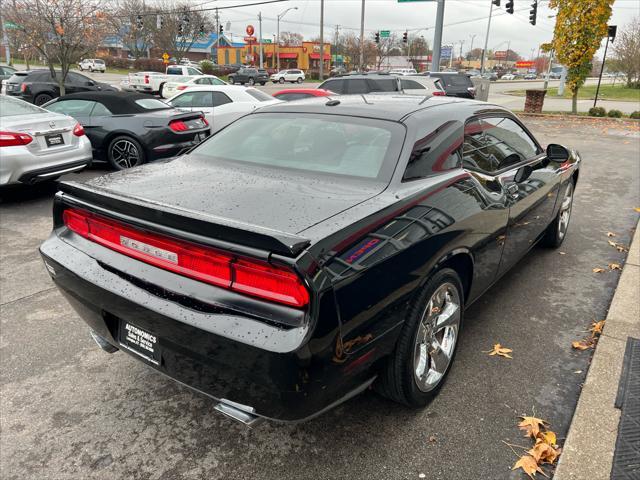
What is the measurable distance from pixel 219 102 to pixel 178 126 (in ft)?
9.71

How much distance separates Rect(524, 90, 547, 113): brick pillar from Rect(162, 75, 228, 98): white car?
1241 cm

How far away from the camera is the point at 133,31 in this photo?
5716 cm

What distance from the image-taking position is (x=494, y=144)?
3.49m

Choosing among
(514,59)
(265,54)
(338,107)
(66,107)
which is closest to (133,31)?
(265,54)

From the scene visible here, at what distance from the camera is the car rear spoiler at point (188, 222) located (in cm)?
179

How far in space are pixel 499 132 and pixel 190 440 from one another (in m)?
2.95

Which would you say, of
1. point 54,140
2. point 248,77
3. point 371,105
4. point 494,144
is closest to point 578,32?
point 494,144

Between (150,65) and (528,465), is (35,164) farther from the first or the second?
(150,65)

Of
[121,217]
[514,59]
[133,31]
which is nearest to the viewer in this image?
[121,217]

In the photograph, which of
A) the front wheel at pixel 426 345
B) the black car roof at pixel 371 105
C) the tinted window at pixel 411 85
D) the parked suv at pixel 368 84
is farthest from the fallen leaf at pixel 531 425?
the tinted window at pixel 411 85

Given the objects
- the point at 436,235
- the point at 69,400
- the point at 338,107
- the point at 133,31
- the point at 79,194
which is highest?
the point at 133,31

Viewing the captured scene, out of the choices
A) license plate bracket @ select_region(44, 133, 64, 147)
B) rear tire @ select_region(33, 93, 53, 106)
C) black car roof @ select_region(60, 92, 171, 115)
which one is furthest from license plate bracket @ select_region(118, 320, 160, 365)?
rear tire @ select_region(33, 93, 53, 106)

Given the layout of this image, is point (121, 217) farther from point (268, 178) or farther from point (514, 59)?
point (514, 59)

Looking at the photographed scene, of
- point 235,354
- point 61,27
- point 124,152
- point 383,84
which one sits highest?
point 61,27
